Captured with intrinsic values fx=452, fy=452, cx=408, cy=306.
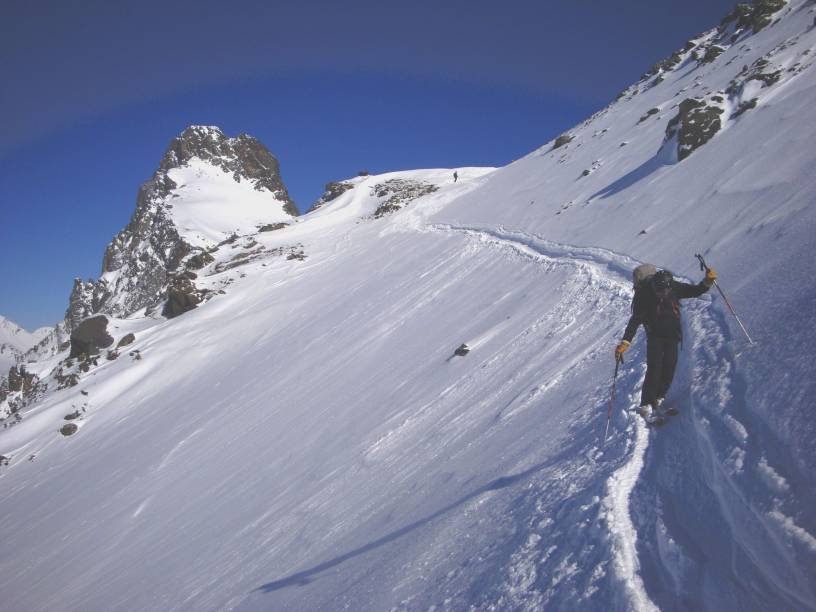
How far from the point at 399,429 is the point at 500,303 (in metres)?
5.95

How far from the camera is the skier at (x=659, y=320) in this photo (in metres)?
4.70

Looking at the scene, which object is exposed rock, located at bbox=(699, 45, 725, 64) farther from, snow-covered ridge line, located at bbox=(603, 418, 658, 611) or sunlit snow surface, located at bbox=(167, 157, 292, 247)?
sunlit snow surface, located at bbox=(167, 157, 292, 247)

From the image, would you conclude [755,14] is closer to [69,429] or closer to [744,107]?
[744,107]

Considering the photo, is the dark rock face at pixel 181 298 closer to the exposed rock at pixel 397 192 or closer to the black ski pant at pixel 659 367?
Answer: the exposed rock at pixel 397 192

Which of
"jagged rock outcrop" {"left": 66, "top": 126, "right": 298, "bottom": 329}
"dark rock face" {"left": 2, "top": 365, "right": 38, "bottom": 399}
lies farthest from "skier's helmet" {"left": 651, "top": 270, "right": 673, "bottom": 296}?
"jagged rock outcrop" {"left": 66, "top": 126, "right": 298, "bottom": 329}

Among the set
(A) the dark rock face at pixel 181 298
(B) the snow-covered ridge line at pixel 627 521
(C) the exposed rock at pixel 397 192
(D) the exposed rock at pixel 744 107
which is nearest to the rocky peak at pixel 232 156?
(C) the exposed rock at pixel 397 192

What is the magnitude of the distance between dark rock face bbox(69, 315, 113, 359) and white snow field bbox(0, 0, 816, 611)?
22.9 feet

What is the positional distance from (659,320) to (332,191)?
62644 mm

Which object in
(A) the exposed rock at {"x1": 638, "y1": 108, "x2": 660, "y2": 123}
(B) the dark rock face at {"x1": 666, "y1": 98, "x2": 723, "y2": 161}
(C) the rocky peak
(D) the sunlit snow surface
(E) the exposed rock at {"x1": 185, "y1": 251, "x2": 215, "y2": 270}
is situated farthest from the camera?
(C) the rocky peak

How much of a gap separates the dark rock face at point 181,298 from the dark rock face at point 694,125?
98.1ft

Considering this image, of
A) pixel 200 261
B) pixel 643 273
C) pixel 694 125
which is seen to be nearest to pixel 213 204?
pixel 200 261

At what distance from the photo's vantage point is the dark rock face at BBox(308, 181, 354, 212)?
6189 cm

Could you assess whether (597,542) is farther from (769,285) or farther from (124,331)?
(124,331)

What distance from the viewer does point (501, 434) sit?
6.42m
